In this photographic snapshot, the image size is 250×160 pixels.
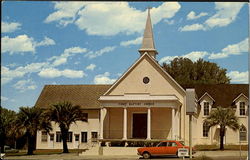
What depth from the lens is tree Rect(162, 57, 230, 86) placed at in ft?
148

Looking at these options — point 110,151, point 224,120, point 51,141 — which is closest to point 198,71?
point 51,141

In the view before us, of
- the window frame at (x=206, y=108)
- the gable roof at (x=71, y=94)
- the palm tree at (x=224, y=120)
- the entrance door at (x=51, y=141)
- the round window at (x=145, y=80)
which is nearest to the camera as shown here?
the palm tree at (x=224, y=120)

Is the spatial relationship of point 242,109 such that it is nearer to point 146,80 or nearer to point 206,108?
point 206,108

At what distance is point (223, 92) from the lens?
33.6 m

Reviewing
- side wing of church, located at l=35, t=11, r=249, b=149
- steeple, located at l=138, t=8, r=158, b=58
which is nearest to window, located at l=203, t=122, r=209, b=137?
side wing of church, located at l=35, t=11, r=249, b=149

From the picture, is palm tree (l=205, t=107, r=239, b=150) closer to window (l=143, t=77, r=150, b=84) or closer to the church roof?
window (l=143, t=77, r=150, b=84)

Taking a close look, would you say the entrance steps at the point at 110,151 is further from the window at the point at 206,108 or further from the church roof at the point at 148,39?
the church roof at the point at 148,39

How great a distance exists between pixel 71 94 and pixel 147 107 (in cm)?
1025

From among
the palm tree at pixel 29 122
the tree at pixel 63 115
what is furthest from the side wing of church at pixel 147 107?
the palm tree at pixel 29 122

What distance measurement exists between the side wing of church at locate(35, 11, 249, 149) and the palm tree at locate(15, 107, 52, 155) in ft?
12.1

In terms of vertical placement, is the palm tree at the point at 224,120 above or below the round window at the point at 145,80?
below

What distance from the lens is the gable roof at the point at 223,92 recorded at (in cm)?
3288

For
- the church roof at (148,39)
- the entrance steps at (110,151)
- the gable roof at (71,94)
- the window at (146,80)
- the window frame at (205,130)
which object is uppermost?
the church roof at (148,39)

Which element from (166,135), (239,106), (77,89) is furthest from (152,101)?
(77,89)
